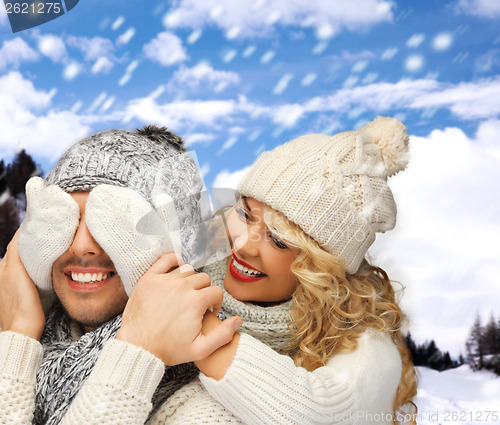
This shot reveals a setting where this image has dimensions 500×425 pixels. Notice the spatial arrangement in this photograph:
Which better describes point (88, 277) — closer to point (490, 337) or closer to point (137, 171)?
point (137, 171)

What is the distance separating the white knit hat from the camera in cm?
144

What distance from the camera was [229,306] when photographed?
1.48 m

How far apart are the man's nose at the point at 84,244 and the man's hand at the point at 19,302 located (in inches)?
7.6

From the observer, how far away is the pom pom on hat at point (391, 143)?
1573 mm

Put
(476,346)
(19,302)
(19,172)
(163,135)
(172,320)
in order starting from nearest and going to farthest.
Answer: (172,320) < (19,302) < (163,135) < (19,172) < (476,346)

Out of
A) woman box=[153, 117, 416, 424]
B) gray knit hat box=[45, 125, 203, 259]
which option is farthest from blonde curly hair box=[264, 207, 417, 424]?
gray knit hat box=[45, 125, 203, 259]

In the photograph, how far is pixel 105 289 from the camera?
1317mm

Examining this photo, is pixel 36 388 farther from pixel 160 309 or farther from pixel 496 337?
pixel 496 337

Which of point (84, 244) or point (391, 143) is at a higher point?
point (391, 143)

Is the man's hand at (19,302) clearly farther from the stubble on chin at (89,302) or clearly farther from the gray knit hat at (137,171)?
the gray knit hat at (137,171)

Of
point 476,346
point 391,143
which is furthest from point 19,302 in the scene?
point 476,346

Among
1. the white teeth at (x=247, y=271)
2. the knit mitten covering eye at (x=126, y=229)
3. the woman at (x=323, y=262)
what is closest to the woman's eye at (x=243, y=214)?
the woman at (x=323, y=262)

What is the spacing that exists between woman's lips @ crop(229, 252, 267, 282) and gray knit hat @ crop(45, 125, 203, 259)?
179mm

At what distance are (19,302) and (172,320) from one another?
17.1 inches
